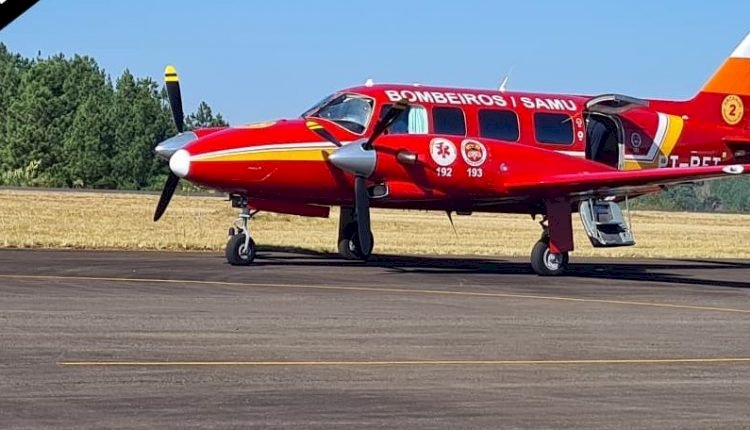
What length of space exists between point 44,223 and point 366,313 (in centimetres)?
2323

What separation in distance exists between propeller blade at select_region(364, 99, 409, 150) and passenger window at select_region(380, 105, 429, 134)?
541mm

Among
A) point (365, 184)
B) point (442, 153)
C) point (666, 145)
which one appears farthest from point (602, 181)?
point (666, 145)

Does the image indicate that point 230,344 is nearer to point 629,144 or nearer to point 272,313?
point 272,313

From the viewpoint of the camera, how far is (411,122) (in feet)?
75.5

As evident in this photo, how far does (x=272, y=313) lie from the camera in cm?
1544

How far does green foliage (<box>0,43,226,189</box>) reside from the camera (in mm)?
102562

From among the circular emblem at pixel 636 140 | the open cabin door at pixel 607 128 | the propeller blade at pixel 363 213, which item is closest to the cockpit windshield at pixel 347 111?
the propeller blade at pixel 363 213

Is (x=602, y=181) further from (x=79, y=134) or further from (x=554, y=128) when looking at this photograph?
(x=79, y=134)

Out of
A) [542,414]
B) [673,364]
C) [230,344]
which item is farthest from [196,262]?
[542,414]

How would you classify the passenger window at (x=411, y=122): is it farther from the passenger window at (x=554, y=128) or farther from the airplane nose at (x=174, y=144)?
the airplane nose at (x=174, y=144)

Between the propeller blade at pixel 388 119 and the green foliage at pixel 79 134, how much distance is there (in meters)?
78.3

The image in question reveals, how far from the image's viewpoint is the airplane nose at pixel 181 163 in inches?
854

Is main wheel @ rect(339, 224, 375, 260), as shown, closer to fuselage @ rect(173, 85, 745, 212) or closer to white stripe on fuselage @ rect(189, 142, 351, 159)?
fuselage @ rect(173, 85, 745, 212)

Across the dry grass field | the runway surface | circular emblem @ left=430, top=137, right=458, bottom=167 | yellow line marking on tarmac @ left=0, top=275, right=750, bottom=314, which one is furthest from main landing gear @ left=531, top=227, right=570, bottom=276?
the dry grass field
